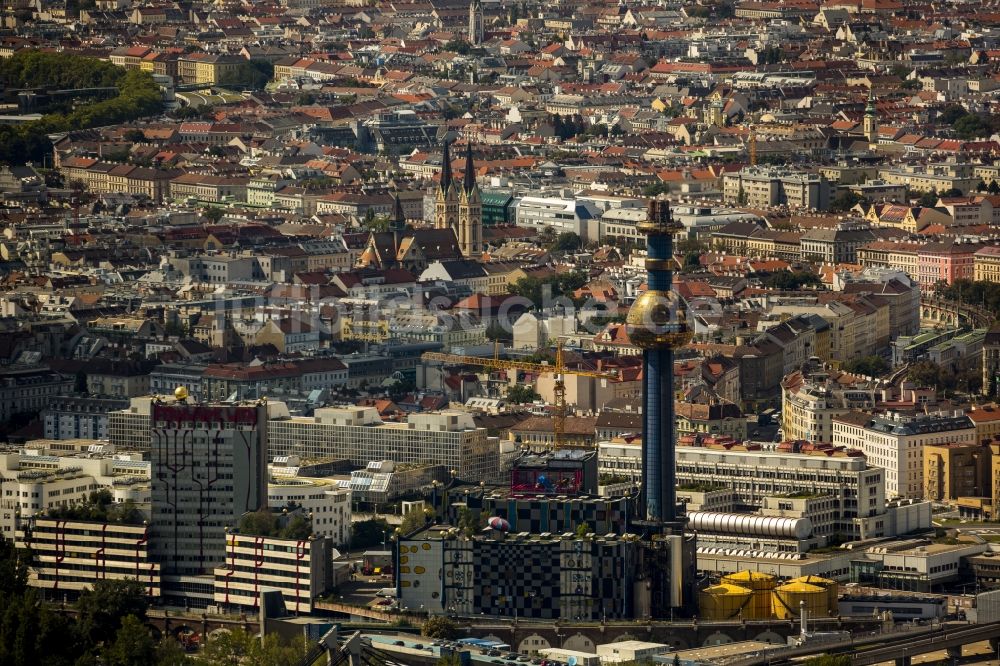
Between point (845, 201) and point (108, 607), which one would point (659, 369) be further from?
point (845, 201)

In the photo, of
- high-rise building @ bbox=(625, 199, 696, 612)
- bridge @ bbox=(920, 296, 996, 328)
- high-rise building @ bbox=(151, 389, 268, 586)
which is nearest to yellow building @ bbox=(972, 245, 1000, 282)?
bridge @ bbox=(920, 296, 996, 328)

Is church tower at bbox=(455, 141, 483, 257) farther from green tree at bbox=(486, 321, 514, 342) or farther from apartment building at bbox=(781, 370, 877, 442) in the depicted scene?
apartment building at bbox=(781, 370, 877, 442)

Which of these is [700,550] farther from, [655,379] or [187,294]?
[187,294]

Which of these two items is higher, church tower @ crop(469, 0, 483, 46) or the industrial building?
church tower @ crop(469, 0, 483, 46)

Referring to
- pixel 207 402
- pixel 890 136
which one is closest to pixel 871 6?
pixel 890 136

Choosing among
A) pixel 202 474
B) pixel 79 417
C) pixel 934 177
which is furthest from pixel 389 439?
pixel 934 177
